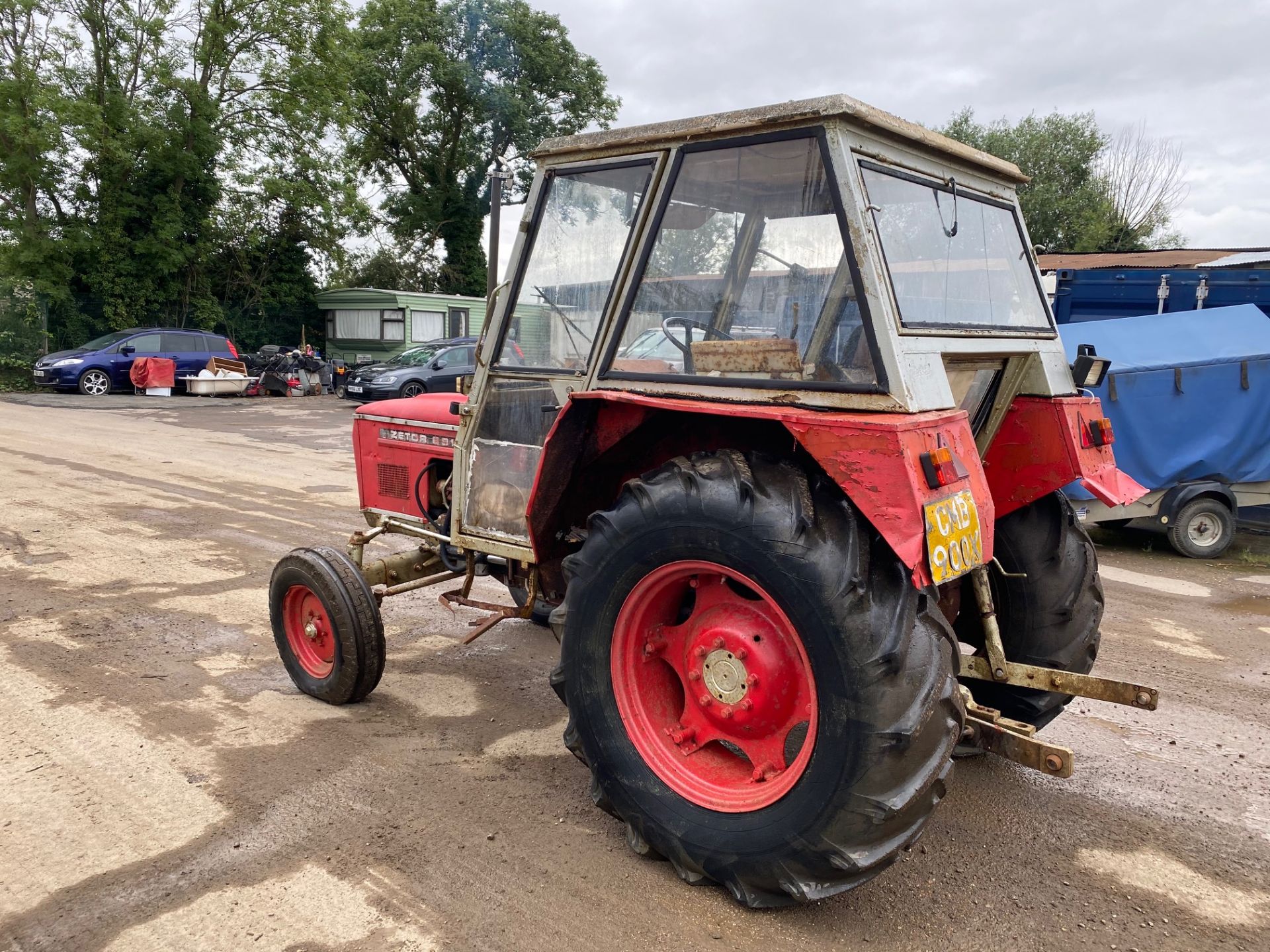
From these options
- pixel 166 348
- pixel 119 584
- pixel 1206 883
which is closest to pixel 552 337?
pixel 1206 883

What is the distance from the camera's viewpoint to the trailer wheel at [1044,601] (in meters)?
3.46

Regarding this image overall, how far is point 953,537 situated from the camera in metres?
2.51

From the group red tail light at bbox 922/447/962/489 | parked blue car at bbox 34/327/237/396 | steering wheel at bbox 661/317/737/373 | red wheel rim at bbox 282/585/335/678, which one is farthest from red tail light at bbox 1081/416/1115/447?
parked blue car at bbox 34/327/237/396

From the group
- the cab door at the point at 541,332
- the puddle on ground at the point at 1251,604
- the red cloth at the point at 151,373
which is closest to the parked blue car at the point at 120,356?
the red cloth at the point at 151,373

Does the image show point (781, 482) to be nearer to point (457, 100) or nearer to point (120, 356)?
point (120, 356)

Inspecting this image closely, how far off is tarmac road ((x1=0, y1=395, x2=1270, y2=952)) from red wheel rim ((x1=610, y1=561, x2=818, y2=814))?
1.12 ft

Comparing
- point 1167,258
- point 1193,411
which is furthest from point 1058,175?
point 1193,411

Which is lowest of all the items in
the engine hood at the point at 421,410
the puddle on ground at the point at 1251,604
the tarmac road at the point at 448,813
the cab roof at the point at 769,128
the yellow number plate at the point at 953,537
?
the puddle on ground at the point at 1251,604

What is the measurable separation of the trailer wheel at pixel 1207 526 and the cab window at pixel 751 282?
6.30 metres

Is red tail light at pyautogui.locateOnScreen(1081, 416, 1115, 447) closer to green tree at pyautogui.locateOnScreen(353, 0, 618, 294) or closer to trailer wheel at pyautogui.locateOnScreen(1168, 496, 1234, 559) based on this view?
trailer wheel at pyautogui.locateOnScreen(1168, 496, 1234, 559)

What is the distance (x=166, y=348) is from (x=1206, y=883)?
906 inches

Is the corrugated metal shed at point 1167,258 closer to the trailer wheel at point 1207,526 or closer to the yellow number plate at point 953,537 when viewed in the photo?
the trailer wheel at point 1207,526

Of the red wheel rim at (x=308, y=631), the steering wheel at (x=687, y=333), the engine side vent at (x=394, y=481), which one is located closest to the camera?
the steering wheel at (x=687, y=333)

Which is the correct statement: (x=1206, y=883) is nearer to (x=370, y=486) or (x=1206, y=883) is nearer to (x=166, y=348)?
(x=370, y=486)
